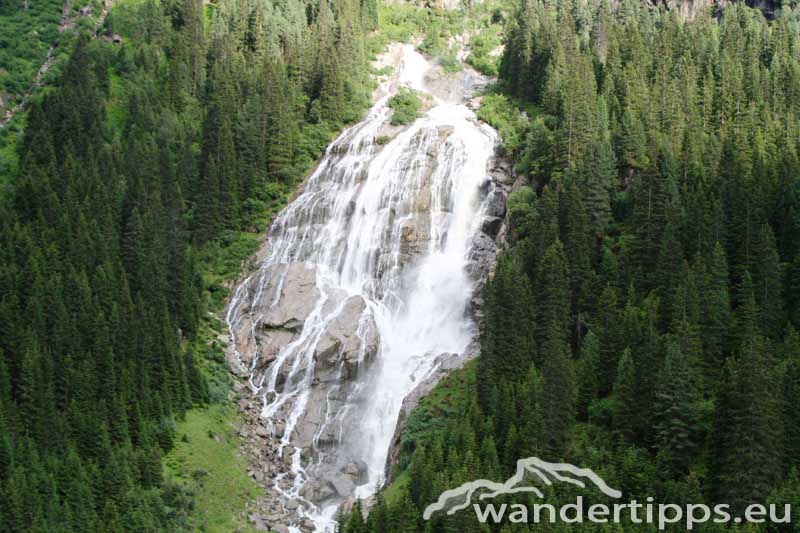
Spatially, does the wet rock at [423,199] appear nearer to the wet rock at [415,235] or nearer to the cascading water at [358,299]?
the cascading water at [358,299]

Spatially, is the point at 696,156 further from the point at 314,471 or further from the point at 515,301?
the point at 314,471

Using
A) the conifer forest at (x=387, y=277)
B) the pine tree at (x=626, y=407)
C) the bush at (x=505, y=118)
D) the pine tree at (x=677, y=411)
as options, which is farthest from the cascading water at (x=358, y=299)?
the pine tree at (x=677, y=411)

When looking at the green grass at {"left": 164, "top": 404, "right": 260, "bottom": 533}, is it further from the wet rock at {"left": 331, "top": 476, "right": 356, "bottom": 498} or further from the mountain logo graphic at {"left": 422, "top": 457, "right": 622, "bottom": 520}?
the mountain logo graphic at {"left": 422, "top": 457, "right": 622, "bottom": 520}

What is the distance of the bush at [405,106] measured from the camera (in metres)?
137

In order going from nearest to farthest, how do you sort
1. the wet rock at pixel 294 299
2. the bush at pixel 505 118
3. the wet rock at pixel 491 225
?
1. the wet rock at pixel 294 299
2. the wet rock at pixel 491 225
3. the bush at pixel 505 118

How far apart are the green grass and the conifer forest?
23 centimetres

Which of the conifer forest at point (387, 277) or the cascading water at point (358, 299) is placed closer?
the conifer forest at point (387, 277)

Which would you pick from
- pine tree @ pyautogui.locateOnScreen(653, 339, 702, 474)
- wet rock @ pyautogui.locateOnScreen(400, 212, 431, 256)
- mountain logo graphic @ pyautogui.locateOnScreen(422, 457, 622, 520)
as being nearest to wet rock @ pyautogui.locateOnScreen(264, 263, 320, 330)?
wet rock @ pyautogui.locateOnScreen(400, 212, 431, 256)

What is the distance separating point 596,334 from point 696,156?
29.2 metres

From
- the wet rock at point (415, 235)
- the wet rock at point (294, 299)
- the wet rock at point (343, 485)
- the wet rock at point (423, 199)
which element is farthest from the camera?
the wet rock at point (423, 199)

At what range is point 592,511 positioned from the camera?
72.1m

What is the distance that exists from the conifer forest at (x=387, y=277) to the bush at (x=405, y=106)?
72 cm

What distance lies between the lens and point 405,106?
142m

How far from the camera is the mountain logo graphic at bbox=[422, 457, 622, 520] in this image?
7475cm
